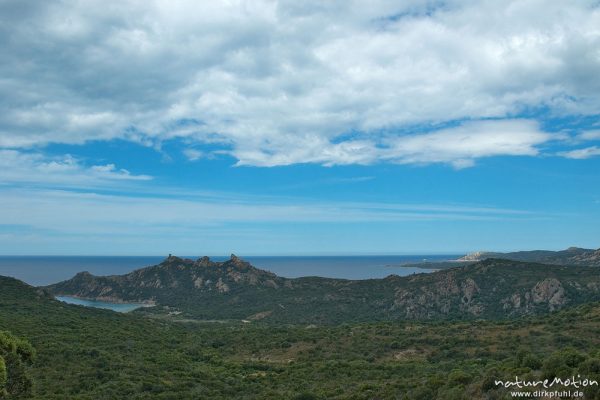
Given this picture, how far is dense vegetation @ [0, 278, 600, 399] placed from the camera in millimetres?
30094

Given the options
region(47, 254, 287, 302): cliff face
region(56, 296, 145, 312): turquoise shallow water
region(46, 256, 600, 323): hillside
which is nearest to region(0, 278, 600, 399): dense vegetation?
region(46, 256, 600, 323): hillside

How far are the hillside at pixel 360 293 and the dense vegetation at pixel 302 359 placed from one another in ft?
133

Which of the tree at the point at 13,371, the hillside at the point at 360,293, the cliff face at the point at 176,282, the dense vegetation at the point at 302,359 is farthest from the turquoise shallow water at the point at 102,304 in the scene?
the tree at the point at 13,371

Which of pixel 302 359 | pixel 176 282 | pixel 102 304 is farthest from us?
pixel 176 282

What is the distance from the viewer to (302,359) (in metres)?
57.6

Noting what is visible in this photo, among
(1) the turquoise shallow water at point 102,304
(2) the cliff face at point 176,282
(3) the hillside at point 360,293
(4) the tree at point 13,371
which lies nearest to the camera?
(4) the tree at point 13,371

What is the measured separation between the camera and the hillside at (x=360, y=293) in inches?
4441

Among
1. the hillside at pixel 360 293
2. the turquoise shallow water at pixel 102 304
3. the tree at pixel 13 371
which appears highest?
the tree at pixel 13 371

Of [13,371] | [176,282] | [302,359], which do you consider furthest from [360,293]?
[13,371]

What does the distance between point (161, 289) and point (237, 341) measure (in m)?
120

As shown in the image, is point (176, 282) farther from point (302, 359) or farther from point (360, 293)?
point (302, 359)

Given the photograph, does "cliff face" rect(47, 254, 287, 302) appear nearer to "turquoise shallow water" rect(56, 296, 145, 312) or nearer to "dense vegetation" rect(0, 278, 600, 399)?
"turquoise shallow water" rect(56, 296, 145, 312)

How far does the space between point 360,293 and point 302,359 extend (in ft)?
290

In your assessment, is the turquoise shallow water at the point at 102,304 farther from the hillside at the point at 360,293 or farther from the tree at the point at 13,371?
the tree at the point at 13,371
